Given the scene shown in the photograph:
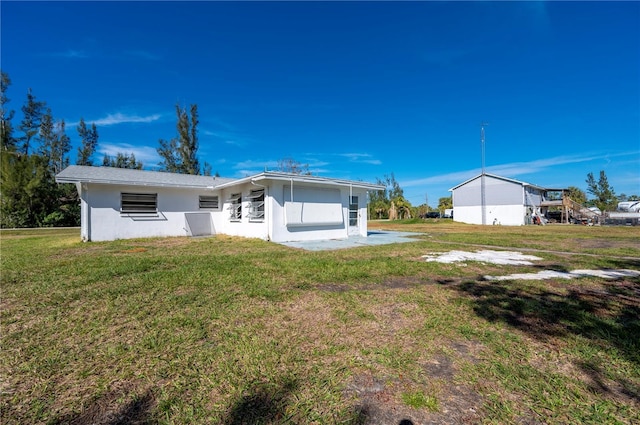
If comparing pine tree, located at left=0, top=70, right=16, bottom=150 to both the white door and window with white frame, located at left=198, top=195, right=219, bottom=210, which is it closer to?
window with white frame, located at left=198, top=195, right=219, bottom=210

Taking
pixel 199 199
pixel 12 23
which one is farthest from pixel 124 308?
pixel 12 23

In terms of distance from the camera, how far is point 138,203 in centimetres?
1119

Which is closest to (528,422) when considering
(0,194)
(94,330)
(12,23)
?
(94,330)

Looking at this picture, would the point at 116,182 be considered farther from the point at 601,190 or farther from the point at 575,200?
the point at 601,190

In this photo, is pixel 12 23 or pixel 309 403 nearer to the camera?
pixel 309 403

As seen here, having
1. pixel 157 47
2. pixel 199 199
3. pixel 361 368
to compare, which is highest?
pixel 157 47

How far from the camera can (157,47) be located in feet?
41.8

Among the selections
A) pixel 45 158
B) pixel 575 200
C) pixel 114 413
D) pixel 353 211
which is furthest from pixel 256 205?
pixel 575 200

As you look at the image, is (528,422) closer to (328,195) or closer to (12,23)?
(328,195)

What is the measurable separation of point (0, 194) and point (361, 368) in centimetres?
2610

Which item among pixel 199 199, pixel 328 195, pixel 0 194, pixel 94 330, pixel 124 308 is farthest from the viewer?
pixel 0 194

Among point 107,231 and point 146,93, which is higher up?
point 146,93

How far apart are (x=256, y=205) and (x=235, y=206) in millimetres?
1917

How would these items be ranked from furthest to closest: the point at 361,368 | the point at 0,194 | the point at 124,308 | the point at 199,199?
1. the point at 0,194
2. the point at 199,199
3. the point at 124,308
4. the point at 361,368
